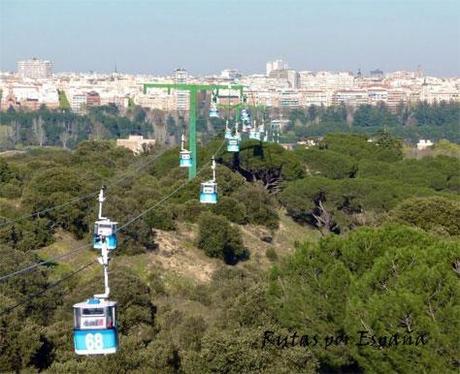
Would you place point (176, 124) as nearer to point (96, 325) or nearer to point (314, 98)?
point (314, 98)

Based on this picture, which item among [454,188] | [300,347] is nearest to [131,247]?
[300,347]

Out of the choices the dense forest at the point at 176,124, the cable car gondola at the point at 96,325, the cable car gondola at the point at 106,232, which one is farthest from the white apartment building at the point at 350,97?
the cable car gondola at the point at 96,325

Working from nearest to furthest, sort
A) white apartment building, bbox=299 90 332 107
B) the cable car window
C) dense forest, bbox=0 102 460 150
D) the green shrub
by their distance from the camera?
1. the cable car window
2. the green shrub
3. dense forest, bbox=0 102 460 150
4. white apartment building, bbox=299 90 332 107

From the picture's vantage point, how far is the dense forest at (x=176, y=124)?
128 m

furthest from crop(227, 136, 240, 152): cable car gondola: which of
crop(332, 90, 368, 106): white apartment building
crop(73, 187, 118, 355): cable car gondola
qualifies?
crop(332, 90, 368, 106): white apartment building

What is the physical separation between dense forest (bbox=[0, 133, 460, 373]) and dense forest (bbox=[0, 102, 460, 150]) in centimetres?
6867

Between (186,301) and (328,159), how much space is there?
25.3 metres

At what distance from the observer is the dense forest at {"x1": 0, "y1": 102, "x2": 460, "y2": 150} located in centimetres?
12800

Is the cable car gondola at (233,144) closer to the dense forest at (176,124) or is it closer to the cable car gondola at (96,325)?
the cable car gondola at (96,325)

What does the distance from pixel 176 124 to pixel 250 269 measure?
343 ft

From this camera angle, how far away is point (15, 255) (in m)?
29.4

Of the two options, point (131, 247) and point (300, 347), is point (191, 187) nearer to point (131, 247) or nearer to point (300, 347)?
point (131, 247)

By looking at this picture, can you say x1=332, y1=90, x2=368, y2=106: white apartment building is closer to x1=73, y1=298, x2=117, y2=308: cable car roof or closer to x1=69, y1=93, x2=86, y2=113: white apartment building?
x1=69, y1=93, x2=86, y2=113: white apartment building

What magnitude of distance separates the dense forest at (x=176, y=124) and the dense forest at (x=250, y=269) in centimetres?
6867
